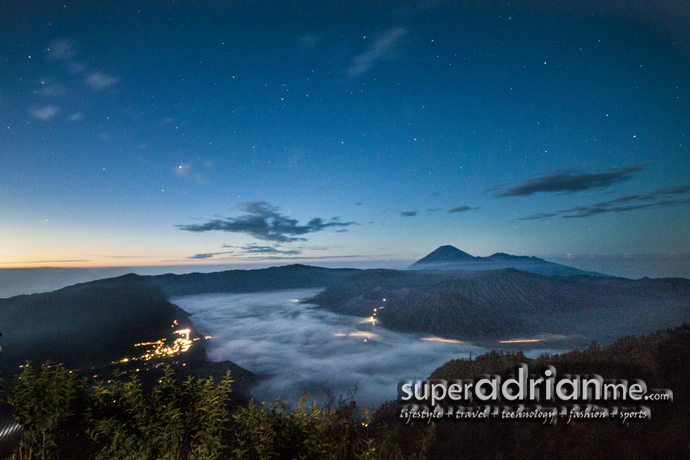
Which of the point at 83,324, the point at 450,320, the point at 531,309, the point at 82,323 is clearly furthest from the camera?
the point at 531,309

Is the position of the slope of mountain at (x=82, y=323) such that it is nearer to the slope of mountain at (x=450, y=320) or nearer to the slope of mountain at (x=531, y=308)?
the slope of mountain at (x=450, y=320)

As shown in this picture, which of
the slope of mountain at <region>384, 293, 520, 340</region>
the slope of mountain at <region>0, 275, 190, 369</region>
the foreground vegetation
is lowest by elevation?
the slope of mountain at <region>384, 293, 520, 340</region>

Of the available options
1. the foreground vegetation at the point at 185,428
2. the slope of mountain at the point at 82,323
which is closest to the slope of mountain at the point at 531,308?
the slope of mountain at the point at 82,323

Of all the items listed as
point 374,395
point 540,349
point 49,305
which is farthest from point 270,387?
point 49,305

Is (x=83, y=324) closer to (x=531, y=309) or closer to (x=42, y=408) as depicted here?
(x=42, y=408)

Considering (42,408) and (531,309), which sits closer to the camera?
(42,408)

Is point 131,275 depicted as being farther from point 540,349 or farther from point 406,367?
point 540,349

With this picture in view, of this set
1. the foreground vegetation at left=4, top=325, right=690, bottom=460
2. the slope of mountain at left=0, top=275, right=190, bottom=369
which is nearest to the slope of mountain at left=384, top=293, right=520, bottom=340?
the slope of mountain at left=0, top=275, right=190, bottom=369

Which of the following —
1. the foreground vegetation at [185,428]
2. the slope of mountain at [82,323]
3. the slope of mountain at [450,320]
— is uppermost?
the foreground vegetation at [185,428]

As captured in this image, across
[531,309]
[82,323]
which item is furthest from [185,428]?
[531,309]

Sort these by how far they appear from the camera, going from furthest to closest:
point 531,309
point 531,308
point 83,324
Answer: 1. point 531,308
2. point 531,309
3. point 83,324

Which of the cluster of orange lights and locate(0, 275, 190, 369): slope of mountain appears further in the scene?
locate(0, 275, 190, 369): slope of mountain

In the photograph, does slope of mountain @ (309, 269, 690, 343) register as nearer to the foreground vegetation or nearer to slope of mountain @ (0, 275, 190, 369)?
slope of mountain @ (0, 275, 190, 369)
